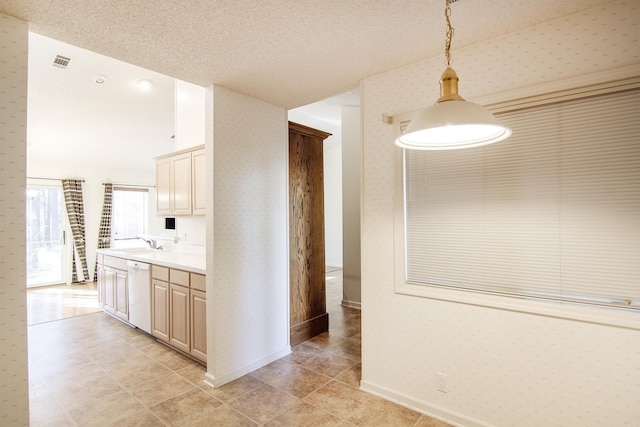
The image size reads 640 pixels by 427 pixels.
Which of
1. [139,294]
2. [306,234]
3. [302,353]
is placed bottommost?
[302,353]

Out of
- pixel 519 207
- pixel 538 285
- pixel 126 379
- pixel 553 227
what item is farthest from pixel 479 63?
pixel 126 379

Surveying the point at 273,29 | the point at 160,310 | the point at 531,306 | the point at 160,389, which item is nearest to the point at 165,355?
the point at 160,310

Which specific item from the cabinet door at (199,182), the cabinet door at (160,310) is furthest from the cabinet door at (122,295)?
the cabinet door at (199,182)

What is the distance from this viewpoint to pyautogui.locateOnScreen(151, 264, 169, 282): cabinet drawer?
335cm

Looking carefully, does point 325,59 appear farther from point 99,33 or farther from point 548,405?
point 548,405

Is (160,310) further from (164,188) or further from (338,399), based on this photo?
(338,399)

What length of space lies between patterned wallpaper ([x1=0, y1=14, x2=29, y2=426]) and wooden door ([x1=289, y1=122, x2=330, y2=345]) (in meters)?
2.28

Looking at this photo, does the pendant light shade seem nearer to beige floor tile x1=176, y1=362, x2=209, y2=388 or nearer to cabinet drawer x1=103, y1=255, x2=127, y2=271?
beige floor tile x1=176, y1=362, x2=209, y2=388

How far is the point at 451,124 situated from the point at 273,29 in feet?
4.62

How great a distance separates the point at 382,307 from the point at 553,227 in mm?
1283

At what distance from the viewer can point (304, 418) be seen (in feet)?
7.38

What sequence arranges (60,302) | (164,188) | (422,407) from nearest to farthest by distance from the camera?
1. (422,407)
2. (164,188)
3. (60,302)

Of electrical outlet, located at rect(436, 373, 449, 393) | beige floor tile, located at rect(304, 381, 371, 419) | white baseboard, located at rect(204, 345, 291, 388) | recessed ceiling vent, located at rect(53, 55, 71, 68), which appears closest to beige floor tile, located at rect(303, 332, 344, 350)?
white baseboard, located at rect(204, 345, 291, 388)

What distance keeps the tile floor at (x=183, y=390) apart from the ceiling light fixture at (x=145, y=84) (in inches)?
133
